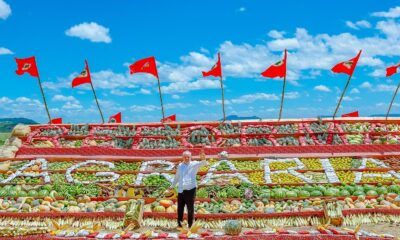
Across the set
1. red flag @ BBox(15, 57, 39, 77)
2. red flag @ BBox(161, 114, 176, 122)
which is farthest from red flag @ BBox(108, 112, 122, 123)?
red flag @ BBox(15, 57, 39, 77)

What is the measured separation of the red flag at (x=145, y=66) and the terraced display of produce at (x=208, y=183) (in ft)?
7.56

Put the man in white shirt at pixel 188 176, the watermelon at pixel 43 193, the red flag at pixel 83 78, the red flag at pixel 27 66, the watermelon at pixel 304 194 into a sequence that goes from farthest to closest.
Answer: the red flag at pixel 83 78
the red flag at pixel 27 66
the watermelon at pixel 43 193
the watermelon at pixel 304 194
the man in white shirt at pixel 188 176

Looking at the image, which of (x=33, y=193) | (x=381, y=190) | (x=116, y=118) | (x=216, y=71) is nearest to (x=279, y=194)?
(x=381, y=190)

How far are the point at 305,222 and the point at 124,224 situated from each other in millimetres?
3468

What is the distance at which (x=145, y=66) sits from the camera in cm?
1903

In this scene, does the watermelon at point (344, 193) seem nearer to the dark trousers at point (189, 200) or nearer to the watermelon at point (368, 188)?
the watermelon at point (368, 188)

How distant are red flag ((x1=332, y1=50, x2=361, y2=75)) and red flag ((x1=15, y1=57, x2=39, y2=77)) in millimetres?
11026

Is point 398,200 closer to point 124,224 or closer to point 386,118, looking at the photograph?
point 124,224

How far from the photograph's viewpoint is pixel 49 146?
16.6m

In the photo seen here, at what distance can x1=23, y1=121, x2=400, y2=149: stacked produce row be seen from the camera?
53.9 ft

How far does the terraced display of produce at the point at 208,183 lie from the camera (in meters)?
9.64

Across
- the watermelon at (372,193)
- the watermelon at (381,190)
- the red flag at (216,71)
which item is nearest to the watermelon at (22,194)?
the watermelon at (372,193)

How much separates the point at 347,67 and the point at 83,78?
9737mm

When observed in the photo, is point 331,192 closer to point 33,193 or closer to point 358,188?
point 358,188
